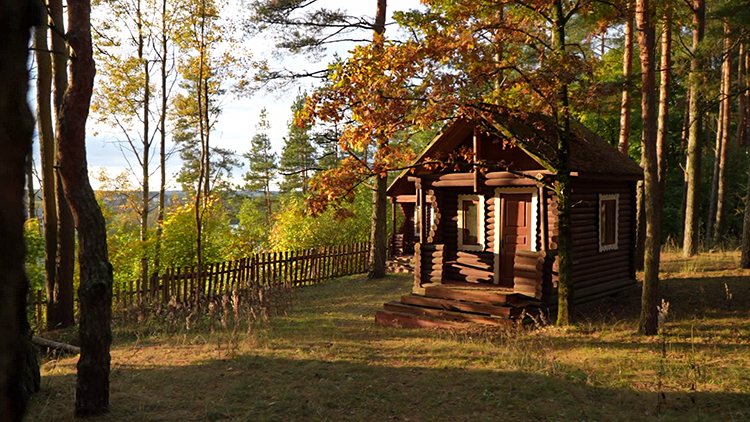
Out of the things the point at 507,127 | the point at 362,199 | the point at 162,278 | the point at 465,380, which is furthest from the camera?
the point at 362,199

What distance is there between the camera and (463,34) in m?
10.7

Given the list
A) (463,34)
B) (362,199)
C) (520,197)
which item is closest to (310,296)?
(520,197)

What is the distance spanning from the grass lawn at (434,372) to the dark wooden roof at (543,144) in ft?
12.0

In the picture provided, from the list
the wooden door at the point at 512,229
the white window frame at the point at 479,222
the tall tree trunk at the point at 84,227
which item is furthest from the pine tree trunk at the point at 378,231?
the tall tree trunk at the point at 84,227

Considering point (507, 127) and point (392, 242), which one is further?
point (392, 242)

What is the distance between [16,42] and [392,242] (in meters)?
26.6

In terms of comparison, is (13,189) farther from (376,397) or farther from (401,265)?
(401,265)

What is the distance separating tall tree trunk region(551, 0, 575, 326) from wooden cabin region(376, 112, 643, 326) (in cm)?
34

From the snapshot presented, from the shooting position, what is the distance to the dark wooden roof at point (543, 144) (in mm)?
11781

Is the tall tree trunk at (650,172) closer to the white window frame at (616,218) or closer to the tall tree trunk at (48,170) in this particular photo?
the white window frame at (616,218)

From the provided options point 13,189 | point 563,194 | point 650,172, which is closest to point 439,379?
point 563,194

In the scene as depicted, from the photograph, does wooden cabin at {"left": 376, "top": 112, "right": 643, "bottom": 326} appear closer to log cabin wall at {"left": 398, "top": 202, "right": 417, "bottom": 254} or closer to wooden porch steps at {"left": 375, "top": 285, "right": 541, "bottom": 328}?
wooden porch steps at {"left": 375, "top": 285, "right": 541, "bottom": 328}

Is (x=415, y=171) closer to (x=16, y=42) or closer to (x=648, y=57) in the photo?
(x=648, y=57)

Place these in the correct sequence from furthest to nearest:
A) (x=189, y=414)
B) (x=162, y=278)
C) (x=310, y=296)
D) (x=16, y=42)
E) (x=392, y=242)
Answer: (x=392, y=242), (x=310, y=296), (x=162, y=278), (x=189, y=414), (x=16, y=42)
